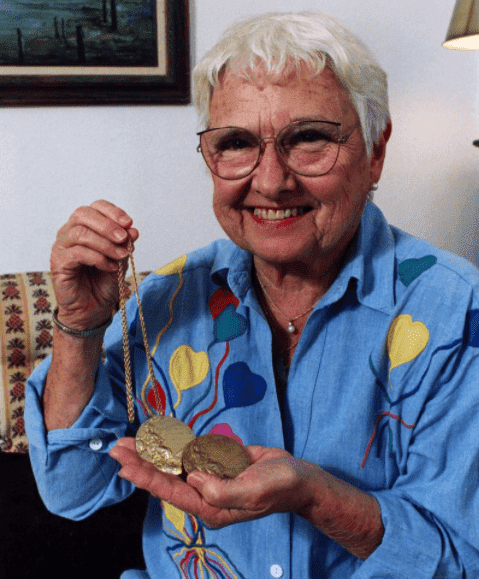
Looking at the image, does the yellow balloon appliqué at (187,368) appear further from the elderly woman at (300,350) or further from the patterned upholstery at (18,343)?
the patterned upholstery at (18,343)

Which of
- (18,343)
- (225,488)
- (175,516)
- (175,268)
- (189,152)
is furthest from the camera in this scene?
(189,152)

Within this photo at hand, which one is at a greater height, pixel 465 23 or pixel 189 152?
pixel 465 23

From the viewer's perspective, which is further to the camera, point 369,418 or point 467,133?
point 467,133

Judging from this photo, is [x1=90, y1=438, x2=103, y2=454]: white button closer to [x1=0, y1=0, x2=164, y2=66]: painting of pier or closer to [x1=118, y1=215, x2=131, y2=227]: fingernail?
[x1=118, y1=215, x2=131, y2=227]: fingernail

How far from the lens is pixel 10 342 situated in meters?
1.64

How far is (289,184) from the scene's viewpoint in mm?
885

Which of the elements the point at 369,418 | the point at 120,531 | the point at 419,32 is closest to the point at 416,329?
the point at 369,418

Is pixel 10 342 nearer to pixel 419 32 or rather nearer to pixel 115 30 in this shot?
pixel 115 30

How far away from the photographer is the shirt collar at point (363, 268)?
3.02 ft

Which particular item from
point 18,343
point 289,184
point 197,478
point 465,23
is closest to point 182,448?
point 197,478

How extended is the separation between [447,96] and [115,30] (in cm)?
145

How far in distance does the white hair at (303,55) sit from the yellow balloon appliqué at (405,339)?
11.3 inches

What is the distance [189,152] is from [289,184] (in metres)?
1.39

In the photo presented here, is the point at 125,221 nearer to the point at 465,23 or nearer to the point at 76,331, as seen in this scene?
the point at 76,331
